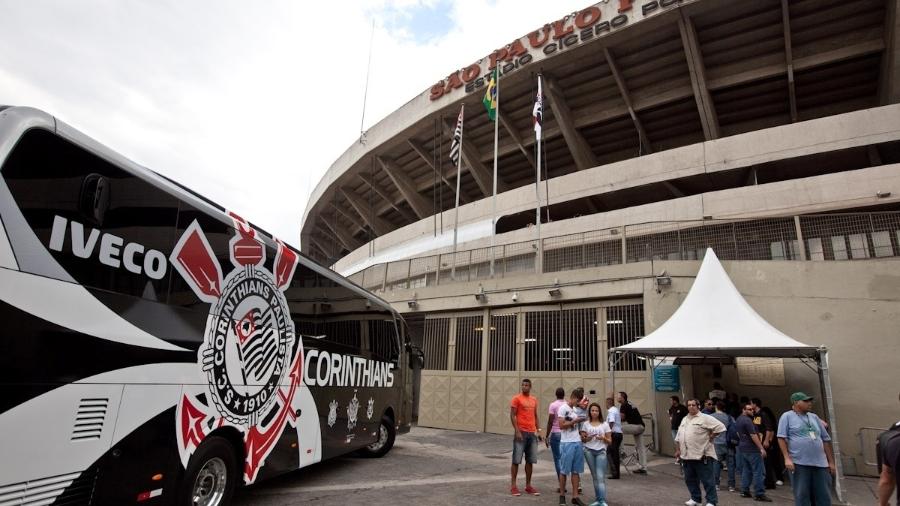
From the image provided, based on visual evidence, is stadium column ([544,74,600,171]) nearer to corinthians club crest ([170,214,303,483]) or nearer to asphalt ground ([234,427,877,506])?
asphalt ground ([234,427,877,506])

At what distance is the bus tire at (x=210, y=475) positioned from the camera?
501 cm

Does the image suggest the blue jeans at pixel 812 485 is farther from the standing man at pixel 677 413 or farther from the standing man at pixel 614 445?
the standing man at pixel 677 413

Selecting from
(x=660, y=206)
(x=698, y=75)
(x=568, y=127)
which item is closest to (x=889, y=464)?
(x=660, y=206)

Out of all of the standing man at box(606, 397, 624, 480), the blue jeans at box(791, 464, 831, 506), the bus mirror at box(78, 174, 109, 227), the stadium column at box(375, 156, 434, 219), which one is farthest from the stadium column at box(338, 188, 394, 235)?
the blue jeans at box(791, 464, 831, 506)

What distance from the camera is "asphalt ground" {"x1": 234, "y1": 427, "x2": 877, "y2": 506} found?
700 centimetres

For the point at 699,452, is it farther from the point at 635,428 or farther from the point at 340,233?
the point at 340,233

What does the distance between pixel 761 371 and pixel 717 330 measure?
297cm

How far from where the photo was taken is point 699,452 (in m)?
6.74

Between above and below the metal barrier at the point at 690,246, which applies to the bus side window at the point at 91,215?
below

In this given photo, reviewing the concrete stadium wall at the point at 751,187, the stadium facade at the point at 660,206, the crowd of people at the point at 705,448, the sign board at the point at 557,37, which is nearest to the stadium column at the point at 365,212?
the stadium facade at the point at 660,206

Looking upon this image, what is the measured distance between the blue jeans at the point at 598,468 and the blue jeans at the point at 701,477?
1199 millimetres

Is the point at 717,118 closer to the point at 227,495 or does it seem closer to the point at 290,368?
the point at 290,368

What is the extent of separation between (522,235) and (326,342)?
14.6m

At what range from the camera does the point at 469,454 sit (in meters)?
11.4
